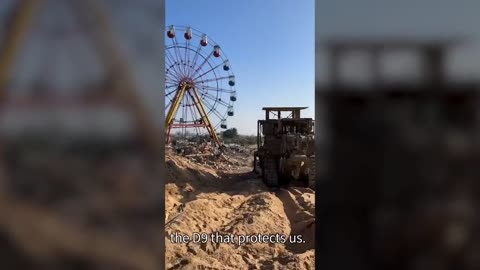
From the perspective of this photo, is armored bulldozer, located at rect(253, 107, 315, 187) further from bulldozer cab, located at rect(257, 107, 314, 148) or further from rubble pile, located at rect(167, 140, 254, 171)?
rubble pile, located at rect(167, 140, 254, 171)

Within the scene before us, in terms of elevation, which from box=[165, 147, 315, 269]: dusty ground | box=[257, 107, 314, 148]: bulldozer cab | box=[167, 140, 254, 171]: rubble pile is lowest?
box=[165, 147, 315, 269]: dusty ground

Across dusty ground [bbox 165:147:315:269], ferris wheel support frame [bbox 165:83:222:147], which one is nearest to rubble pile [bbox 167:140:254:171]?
ferris wheel support frame [bbox 165:83:222:147]

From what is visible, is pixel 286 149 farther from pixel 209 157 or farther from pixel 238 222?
pixel 209 157

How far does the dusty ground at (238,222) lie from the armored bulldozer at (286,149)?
0.51 meters

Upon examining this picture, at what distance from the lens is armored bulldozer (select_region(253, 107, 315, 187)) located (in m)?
9.05

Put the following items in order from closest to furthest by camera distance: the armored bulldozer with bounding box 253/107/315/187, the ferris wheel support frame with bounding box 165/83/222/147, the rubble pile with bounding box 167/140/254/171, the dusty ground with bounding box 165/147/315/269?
the dusty ground with bounding box 165/147/315/269, the armored bulldozer with bounding box 253/107/315/187, the ferris wheel support frame with bounding box 165/83/222/147, the rubble pile with bounding box 167/140/254/171

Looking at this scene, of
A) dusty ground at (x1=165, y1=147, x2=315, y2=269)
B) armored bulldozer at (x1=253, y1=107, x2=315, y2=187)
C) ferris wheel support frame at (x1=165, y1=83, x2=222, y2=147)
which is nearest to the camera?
dusty ground at (x1=165, y1=147, x2=315, y2=269)

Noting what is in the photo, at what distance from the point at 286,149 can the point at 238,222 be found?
358cm

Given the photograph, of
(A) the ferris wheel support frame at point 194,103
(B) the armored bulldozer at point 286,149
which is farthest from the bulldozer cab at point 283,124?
(A) the ferris wheel support frame at point 194,103

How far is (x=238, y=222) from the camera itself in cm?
616

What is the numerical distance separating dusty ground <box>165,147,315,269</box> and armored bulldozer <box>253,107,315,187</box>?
51 centimetres

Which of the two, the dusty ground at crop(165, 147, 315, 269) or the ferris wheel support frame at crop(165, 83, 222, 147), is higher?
the ferris wheel support frame at crop(165, 83, 222, 147)

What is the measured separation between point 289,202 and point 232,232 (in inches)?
106

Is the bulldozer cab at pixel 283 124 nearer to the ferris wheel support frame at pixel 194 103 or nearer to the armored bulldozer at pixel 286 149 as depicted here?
the armored bulldozer at pixel 286 149
